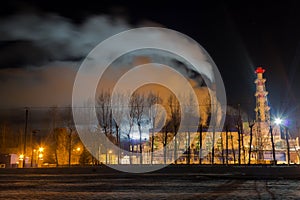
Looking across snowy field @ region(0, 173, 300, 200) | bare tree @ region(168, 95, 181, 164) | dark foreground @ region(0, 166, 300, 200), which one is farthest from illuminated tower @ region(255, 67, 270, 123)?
snowy field @ region(0, 173, 300, 200)

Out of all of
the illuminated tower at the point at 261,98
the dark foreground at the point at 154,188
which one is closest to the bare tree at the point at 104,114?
the dark foreground at the point at 154,188

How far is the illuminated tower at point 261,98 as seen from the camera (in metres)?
123

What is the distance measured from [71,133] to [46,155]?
13.0m

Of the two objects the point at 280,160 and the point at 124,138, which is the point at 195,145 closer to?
the point at 124,138

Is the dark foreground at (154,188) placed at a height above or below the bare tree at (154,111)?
below

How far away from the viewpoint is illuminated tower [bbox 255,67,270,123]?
122588 mm

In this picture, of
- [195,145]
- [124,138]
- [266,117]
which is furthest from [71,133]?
[266,117]

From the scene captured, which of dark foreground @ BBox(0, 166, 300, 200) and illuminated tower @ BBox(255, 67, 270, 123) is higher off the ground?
illuminated tower @ BBox(255, 67, 270, 123)

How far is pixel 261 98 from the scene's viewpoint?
12738 centimetres

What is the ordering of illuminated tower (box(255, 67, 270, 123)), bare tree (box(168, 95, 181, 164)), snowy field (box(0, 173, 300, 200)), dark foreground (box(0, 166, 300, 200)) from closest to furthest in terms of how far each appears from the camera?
snowy field (box(0, 173, 300, 200)) → dark foreground (box(0, 166, 300, 200)) → bare tree (box(168, 95, 181, 164)) → illuminated tower (box(255, 67, 270, 123))

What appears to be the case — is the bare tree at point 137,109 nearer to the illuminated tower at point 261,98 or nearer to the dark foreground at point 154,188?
the dark foreground at point 154,188

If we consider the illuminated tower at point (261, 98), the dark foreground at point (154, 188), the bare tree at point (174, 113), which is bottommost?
the dark foreground at point (154, 188)

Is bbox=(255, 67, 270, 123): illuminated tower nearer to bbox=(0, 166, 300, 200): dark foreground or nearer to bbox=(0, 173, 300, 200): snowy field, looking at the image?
bbox=(0, 166, 300, 200): dark foreground

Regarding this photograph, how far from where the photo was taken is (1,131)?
90375 millimetres
